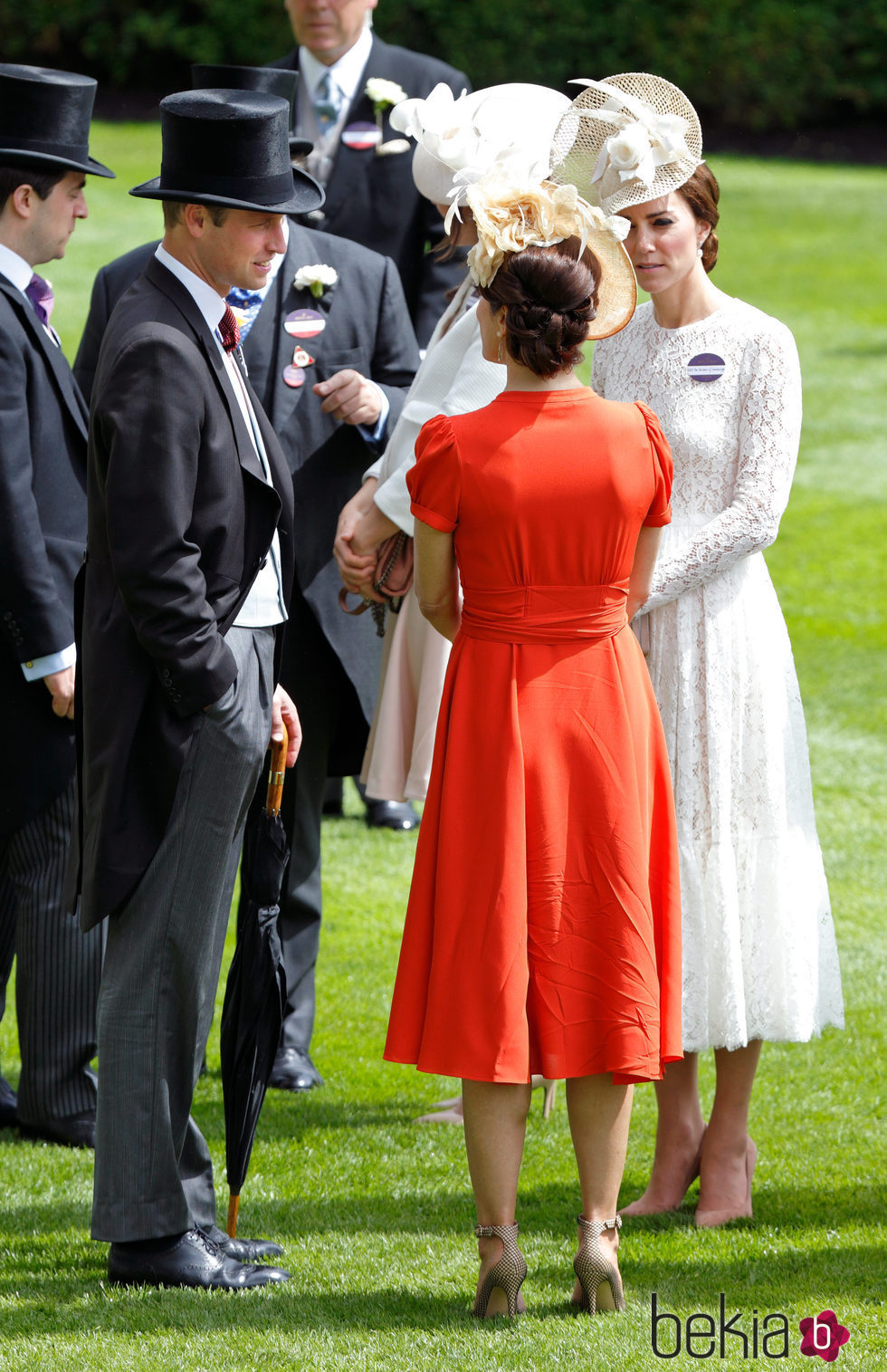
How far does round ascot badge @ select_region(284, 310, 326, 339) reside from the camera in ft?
14.5

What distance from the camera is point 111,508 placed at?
307cm

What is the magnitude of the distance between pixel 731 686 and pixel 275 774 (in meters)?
0.98

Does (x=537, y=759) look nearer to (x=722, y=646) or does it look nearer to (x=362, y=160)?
(x=722, y=646)

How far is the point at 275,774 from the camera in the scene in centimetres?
351

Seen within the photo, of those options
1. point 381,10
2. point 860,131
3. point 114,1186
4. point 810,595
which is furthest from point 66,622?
point 860,131

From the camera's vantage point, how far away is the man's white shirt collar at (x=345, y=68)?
17.7 feet

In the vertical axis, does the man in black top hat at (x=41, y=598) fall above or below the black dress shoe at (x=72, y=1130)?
above

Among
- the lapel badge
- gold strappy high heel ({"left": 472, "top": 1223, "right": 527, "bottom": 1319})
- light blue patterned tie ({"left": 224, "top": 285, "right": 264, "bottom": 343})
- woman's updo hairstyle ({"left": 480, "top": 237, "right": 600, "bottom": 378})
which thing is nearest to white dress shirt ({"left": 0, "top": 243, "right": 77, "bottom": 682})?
light blue patterned tie ({"left": 224, "top": 285, "right": 264, "bottom": 343})

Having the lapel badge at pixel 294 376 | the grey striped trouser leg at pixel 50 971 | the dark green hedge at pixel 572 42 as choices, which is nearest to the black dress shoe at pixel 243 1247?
the grey striped trouser leg at pixel 50 971

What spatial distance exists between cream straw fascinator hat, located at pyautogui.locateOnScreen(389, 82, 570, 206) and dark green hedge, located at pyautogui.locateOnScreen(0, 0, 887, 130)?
80.1 feet

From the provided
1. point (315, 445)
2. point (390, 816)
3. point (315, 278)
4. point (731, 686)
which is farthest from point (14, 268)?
point (390, 816)

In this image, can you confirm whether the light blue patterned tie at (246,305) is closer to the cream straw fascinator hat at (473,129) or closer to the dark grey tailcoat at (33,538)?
the dark grey tailcoat at (33,538)

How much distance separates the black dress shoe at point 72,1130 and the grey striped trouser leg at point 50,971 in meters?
0.01

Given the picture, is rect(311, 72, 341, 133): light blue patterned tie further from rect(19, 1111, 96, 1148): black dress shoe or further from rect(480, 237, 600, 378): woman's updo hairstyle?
rect(19, 1111, 96, 1148): black dress shoe
